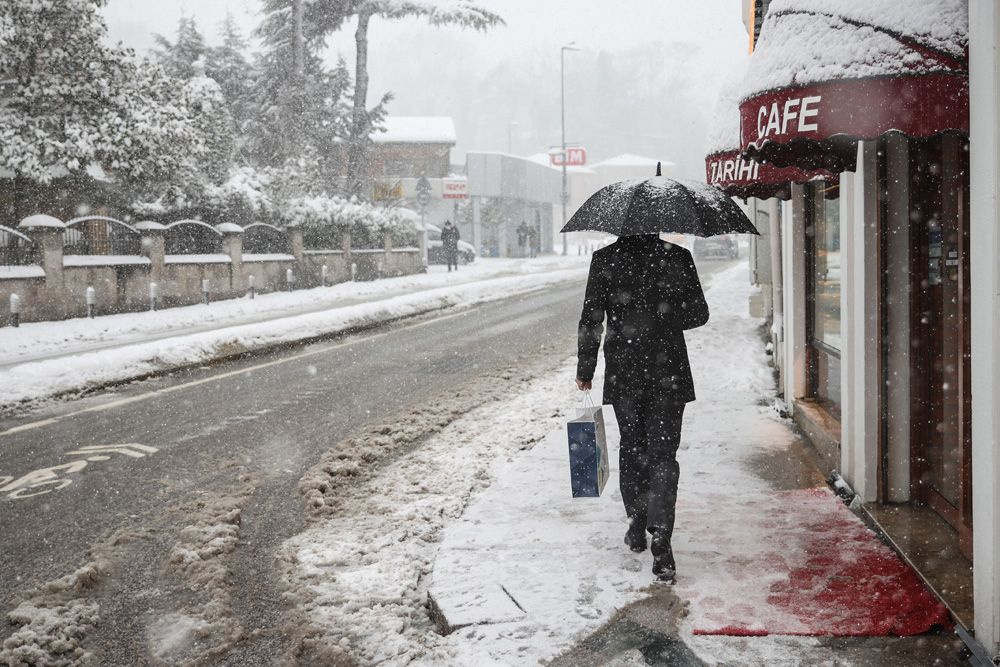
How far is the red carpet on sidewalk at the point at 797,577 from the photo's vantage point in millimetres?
3910

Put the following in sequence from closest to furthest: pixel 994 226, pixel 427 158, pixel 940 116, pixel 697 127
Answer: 1. pixel 994 226
2. pixel 940 116
3. pixel 427 158
4. pixel 697 127

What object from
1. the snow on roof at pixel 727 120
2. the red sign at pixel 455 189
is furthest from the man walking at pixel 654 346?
the red sign at pixel 455 189

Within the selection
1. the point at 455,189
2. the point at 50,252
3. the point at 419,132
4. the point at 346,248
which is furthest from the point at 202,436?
the point at 419,132

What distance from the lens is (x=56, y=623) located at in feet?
13.2

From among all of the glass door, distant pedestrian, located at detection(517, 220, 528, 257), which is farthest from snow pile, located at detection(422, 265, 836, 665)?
distant pedestrian, located at detection(517, 220, 528, 257)

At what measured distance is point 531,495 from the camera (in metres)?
5.90

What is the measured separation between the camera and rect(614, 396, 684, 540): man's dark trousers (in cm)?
453

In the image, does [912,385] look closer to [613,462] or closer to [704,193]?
[704,193]

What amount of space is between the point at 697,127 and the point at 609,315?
5589 inches

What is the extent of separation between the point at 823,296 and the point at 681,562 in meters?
3.89

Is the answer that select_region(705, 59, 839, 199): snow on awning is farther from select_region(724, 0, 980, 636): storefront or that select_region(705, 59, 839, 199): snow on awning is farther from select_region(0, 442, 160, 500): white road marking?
select_region(0, 442, 160, 500): white road marking

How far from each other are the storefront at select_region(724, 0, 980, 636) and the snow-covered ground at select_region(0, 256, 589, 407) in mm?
8571

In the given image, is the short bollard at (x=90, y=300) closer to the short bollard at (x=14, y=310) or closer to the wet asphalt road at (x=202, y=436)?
the short bollard at (x=14, y=310)

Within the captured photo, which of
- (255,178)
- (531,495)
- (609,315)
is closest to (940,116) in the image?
(609,315)
